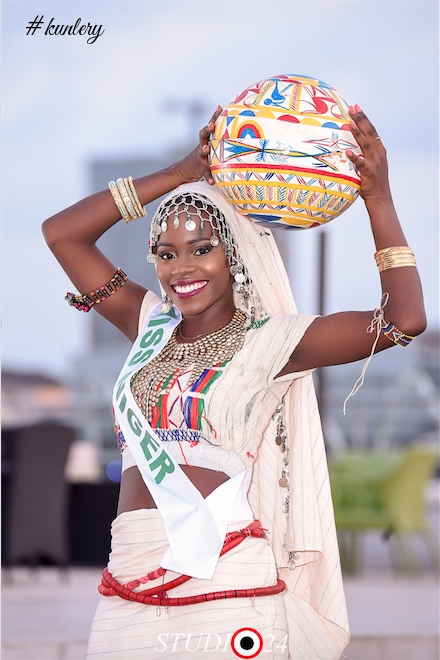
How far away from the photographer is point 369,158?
2.54m

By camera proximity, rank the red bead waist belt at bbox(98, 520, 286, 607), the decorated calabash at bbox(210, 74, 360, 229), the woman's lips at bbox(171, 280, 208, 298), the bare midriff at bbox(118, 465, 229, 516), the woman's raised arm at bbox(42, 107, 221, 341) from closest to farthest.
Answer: the decorated calabash at bbox(210, 74, 360, 229)
the red bead waist belt at bbox(98, 520, 286, 607)
the bare midriff at bbox(118, 465, 229, 516)
the woman's lips at bbox(171, 280, 208, 298)
the woman's raised arm at bbox(42, 107, 221, 341)

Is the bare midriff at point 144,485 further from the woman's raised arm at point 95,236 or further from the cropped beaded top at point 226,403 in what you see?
the woman's raised arm at point 95,236

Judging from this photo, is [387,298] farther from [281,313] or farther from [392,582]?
[392,582]

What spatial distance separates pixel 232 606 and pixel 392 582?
662 centimetres

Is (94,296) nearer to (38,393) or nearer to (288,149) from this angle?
(288,149)

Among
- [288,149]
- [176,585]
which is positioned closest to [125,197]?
[288,149]

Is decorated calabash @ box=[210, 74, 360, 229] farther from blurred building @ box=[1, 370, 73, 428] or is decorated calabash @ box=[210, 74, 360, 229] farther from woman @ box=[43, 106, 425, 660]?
blurred building @ box=[1, 370, 73, 428]

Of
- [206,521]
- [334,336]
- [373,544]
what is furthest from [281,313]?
[373,544]

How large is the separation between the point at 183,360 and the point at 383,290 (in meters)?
0.60

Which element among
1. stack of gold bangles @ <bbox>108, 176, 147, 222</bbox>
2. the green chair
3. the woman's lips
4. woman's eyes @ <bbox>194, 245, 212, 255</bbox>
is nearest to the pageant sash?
the woman's lips

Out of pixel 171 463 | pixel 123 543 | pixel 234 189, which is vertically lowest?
pixel 123 543

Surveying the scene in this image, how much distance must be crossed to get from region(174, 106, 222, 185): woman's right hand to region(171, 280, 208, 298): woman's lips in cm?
28

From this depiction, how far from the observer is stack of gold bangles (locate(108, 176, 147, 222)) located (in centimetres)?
288

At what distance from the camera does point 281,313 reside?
2842 millimetres
